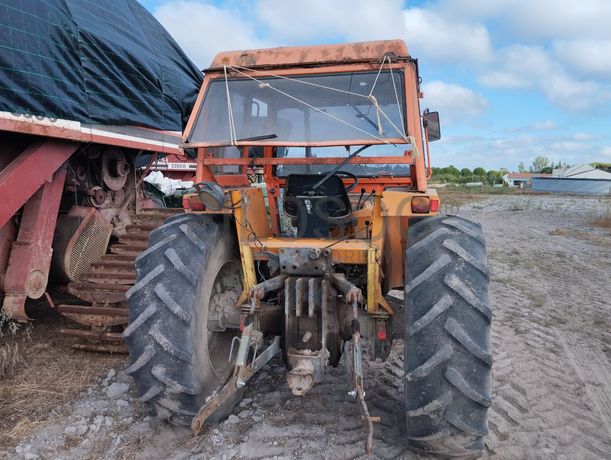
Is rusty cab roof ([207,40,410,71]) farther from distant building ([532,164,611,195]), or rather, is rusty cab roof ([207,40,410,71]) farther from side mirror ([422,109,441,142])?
distant building ([532,164,611,195])

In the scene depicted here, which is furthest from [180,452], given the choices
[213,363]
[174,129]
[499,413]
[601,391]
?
[174,129]

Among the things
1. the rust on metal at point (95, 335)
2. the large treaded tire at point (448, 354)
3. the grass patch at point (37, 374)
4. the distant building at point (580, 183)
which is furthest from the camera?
the distant building at point (580, 183)

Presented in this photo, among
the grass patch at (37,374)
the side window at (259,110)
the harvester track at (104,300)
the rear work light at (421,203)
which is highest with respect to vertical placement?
the side window at (259,110)

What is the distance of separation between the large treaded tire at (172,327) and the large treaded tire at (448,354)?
1069 mm

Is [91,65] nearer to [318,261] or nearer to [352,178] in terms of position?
[352,178]

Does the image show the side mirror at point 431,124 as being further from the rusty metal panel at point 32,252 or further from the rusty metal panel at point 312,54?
the rusty metal panel at point 32,252

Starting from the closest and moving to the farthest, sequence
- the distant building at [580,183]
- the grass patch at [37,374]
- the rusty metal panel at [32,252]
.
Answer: the grass patch at [37,374], the rusty metal panel at [32,252], the distant building at [580,183]

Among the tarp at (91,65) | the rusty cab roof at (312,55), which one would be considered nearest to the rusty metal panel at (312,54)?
the rusty cab roof at (312,55)

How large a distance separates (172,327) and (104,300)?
185 cm

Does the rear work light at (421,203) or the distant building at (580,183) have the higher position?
the rear work light at (421,203)

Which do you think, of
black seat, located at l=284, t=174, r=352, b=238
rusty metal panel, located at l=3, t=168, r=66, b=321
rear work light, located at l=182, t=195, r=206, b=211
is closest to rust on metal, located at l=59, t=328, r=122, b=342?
rusty metal panel, located at l=3, t=168, r=66, b=321

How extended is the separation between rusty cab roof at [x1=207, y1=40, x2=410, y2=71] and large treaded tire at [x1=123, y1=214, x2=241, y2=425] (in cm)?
131

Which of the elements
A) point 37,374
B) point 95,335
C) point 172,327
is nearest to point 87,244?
point 95,335

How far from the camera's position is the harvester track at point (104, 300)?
4.35m
